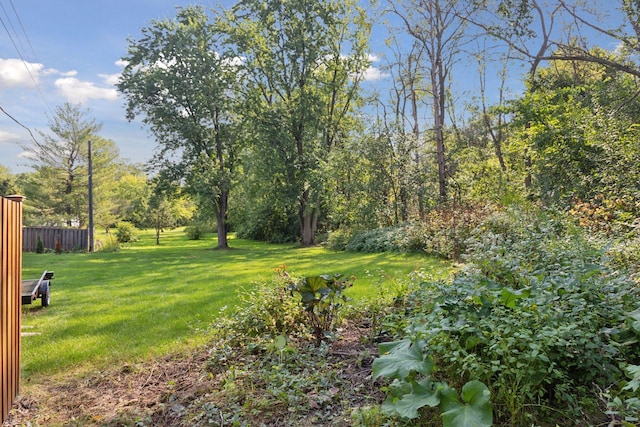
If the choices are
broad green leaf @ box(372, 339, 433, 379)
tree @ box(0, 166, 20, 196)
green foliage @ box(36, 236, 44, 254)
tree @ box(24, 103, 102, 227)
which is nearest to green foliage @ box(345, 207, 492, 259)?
broad green leaf @ box(372, 339, 433, 379)

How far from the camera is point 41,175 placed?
20.9m

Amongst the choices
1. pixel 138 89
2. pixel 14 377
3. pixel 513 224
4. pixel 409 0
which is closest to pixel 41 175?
pixel 138 89

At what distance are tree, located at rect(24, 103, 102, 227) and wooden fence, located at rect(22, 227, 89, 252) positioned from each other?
4.89m

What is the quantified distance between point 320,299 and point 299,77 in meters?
15.3

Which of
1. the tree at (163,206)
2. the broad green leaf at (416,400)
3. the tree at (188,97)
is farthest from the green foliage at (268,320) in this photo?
the tree at (163,206)

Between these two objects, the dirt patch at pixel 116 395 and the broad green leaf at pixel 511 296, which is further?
the dirt patch at pixel 116 395

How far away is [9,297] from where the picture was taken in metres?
2.57

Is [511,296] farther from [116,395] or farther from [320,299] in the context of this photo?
[116,395]

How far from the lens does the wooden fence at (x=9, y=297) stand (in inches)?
96.2

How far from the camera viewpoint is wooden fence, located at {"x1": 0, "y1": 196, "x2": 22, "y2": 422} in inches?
96.2

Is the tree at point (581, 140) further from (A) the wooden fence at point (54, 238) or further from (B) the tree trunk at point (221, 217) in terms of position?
(A) the wooden fence at point (54, 238)

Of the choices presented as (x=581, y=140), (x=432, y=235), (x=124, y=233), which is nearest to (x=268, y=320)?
(x=432, y=235)

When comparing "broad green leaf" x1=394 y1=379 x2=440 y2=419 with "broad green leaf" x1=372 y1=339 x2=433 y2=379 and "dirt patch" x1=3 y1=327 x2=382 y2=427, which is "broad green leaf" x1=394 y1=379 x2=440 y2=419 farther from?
"dirt patch" x1=3 y1=327 x2=382 y2=427

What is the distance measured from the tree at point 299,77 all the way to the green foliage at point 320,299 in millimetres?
12257
